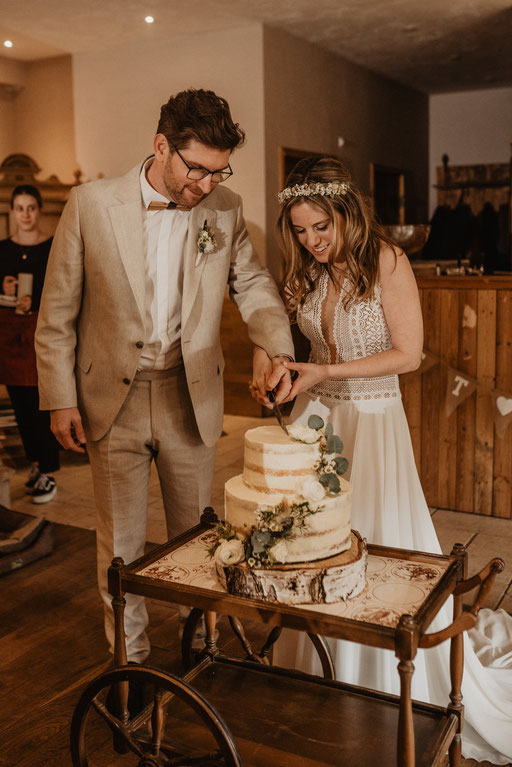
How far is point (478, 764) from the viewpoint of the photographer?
2203 mm

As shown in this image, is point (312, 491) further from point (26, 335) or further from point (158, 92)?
point (158, 92)

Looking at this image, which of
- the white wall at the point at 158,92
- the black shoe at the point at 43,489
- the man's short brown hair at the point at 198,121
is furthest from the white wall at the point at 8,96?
the man's short brown hair at the point at 198,121

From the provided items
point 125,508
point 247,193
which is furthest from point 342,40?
point 125,508

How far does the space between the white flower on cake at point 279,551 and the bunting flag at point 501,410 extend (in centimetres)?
293

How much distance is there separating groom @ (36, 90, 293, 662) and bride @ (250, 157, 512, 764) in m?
0.17

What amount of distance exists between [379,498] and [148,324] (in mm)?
893

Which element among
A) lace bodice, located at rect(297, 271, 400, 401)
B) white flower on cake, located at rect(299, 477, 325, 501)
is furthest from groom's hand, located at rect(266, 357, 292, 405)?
white flower on cake, located at rect(299, 477, 325, 501)

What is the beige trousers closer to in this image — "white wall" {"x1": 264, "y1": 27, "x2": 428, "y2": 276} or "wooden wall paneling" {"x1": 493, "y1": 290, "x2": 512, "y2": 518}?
"wooden wall paneling" {"x1": 493, "y1": 290, "x2": 512, "y2": 518}

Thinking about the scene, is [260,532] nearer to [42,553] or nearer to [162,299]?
[162,299]

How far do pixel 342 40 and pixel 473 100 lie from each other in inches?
151

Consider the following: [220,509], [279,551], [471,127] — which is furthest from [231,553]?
[471,127]

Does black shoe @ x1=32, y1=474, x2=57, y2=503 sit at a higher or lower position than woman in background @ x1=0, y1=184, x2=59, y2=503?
lower

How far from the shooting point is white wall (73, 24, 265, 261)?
696 centimetres

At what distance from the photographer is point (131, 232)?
2281 millimetres
